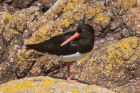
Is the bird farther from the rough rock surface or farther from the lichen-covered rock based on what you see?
the rough rock surface

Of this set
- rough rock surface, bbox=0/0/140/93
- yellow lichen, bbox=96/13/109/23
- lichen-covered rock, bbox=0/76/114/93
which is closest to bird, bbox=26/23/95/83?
lichen-covered rock, bbox=0/76/114/93

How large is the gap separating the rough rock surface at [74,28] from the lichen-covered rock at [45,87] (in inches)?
147

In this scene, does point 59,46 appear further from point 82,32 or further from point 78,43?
point 82,32

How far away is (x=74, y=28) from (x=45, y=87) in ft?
22.0

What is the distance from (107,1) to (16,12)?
547 cm

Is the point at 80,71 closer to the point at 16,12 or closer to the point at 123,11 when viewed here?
the point at 123,11

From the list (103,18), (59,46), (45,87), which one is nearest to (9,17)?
(103,18)

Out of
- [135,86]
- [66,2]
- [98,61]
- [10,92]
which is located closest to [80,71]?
[98,61]

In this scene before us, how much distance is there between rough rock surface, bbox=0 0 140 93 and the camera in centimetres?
1408

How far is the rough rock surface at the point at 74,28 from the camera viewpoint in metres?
14.1

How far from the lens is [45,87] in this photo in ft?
32.1

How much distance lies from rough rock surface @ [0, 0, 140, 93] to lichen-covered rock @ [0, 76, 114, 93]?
3.74 metres

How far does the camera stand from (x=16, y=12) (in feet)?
57.6

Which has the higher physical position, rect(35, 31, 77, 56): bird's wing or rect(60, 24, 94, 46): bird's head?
rect(60, 24, 94, 46): bird's head
